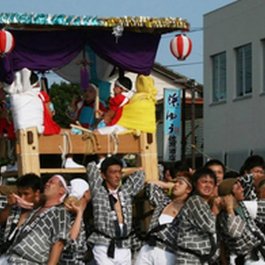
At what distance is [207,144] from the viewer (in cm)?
3002

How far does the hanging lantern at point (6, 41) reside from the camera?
31.2 feet

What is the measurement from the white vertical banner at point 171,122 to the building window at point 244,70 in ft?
6.52

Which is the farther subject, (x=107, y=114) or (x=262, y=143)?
(x=262, y=143)

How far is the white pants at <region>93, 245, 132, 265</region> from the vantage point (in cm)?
905

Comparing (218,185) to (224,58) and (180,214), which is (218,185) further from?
(224,58)

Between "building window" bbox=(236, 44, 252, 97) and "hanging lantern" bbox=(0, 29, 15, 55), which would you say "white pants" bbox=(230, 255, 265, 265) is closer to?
"hanging lantern" bbox=(0, 29, 15, 55)

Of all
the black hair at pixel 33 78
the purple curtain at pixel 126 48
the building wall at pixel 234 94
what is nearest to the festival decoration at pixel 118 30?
the purple curtain at pixel 126 48

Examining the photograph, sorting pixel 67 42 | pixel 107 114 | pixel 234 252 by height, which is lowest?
pixel 234 252

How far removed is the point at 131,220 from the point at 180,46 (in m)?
2.42

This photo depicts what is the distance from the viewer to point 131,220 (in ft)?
30.4

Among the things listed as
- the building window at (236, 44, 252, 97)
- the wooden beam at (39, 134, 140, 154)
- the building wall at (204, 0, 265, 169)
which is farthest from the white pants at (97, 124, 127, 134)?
the building window at (236, 44, 252, 97)

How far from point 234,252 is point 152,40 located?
3003mm

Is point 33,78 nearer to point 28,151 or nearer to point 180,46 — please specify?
point 28,151

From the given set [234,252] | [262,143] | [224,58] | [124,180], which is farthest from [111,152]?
[224,58]
